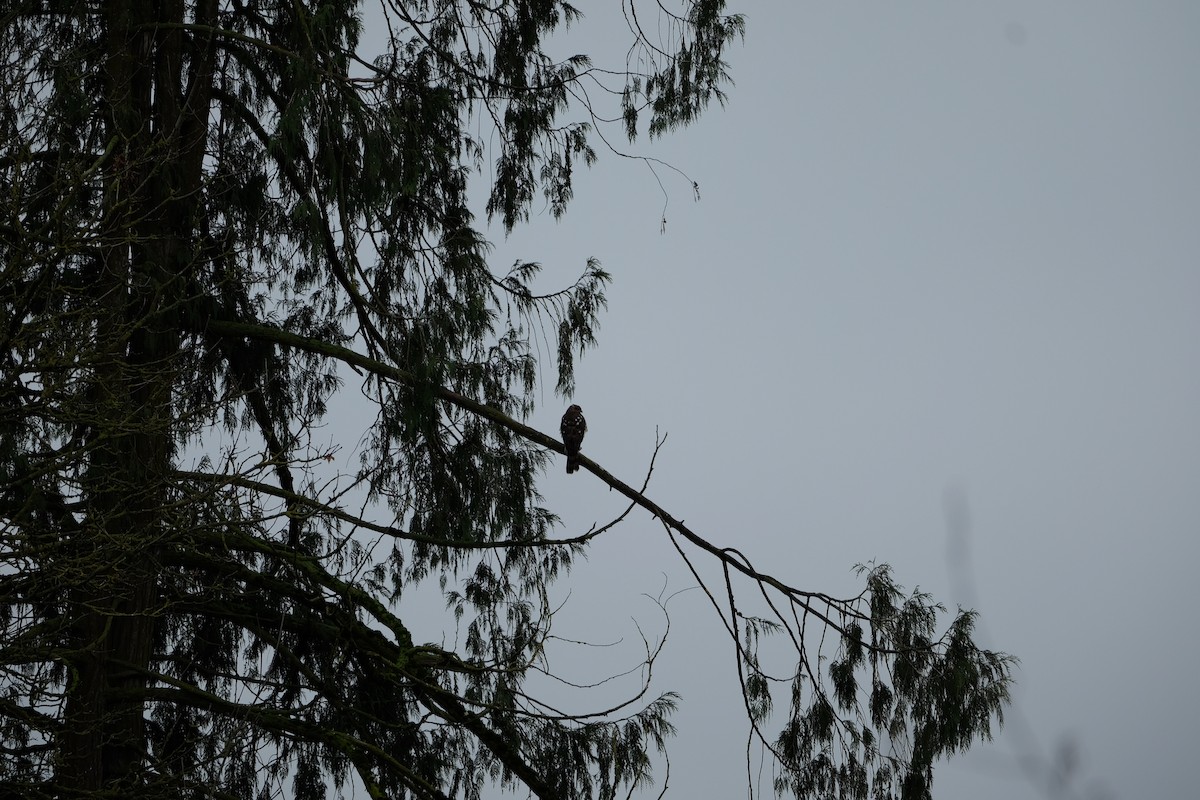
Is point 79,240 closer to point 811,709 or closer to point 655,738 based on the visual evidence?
point 655,738

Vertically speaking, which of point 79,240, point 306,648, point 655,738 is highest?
point 79,240

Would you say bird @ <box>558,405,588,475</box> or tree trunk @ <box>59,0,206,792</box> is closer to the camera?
tree trunk @ <box>59,0,206,792</box>

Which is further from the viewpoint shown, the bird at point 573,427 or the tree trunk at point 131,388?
the bird at point 573,427

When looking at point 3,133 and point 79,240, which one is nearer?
point 79,240

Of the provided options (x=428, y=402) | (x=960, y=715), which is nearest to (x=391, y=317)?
(x=428, y=402)

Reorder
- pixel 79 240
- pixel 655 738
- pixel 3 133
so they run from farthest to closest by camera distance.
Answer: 1. pixel 655 738
2. pixel 3 133
3. pixel 79 240

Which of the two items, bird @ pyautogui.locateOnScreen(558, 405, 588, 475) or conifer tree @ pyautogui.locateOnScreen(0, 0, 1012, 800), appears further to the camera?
bird @ pyautogui.locateOnScreen(558, 405, 588, 475)

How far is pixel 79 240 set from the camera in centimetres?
379

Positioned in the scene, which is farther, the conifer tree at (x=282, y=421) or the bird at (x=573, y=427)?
the bird at (x=573, y=427)

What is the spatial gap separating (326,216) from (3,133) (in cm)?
143

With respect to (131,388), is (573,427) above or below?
above

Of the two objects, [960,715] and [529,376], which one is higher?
[529,376]

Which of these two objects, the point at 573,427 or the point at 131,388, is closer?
the point at 131,388

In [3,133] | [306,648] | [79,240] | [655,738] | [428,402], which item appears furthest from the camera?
[306,648]
